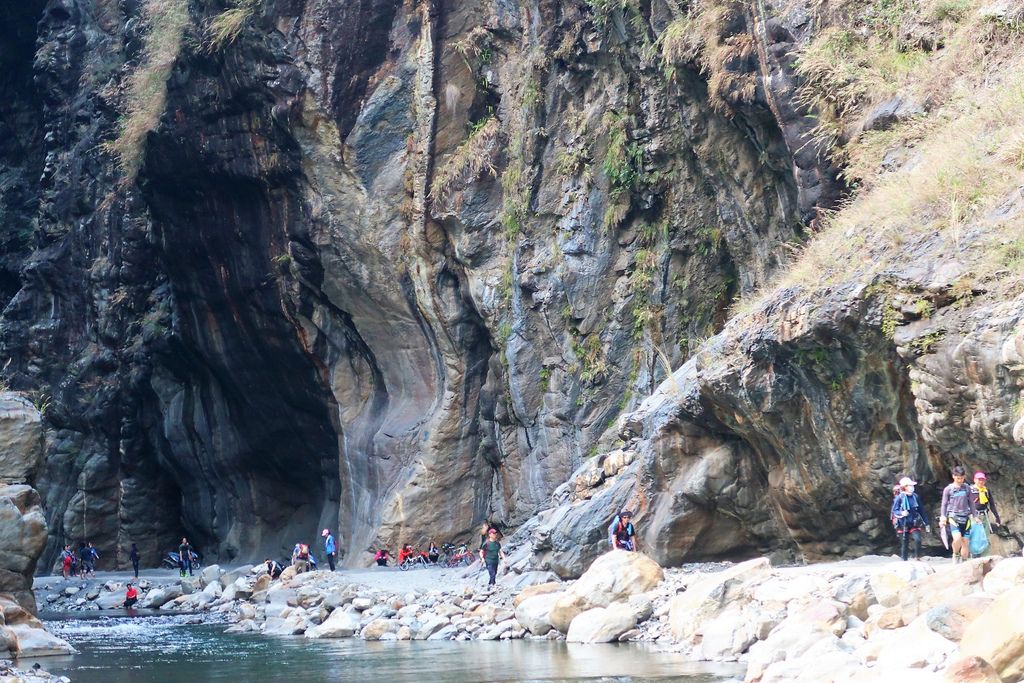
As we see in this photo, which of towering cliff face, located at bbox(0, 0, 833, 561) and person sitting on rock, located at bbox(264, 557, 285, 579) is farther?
person sitting on rock, located at bbox(264, 557, 285, 579)

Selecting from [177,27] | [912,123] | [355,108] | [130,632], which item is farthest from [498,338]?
[177,27]

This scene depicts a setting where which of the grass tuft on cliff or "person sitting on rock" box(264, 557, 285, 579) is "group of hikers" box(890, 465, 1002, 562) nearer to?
"person sitting on rock" box(264, 557, 285, 579)

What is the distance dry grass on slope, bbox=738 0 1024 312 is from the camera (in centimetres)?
1367

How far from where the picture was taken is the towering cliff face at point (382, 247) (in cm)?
2150

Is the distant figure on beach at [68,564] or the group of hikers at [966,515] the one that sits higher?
the group of hikers at [966,515]

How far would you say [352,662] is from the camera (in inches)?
589

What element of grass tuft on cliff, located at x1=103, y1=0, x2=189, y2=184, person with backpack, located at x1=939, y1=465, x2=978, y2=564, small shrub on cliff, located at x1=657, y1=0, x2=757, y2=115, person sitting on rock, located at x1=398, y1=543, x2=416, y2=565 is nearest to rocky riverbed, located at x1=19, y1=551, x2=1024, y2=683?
person with backpack, located at x1=939, y1=465, x2=978, y2=564

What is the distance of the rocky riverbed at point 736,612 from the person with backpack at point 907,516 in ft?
1.08

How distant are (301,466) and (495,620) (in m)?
20.5

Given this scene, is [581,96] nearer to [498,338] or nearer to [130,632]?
[498,338]

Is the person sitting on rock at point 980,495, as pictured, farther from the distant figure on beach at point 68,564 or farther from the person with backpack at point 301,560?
the distant figure on beach at point 68,564

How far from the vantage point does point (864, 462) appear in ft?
50.9

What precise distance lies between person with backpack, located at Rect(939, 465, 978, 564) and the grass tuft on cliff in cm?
2753

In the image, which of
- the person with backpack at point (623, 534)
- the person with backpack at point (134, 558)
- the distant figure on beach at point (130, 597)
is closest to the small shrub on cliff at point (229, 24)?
the distant figure on beach at point (130, 597)
